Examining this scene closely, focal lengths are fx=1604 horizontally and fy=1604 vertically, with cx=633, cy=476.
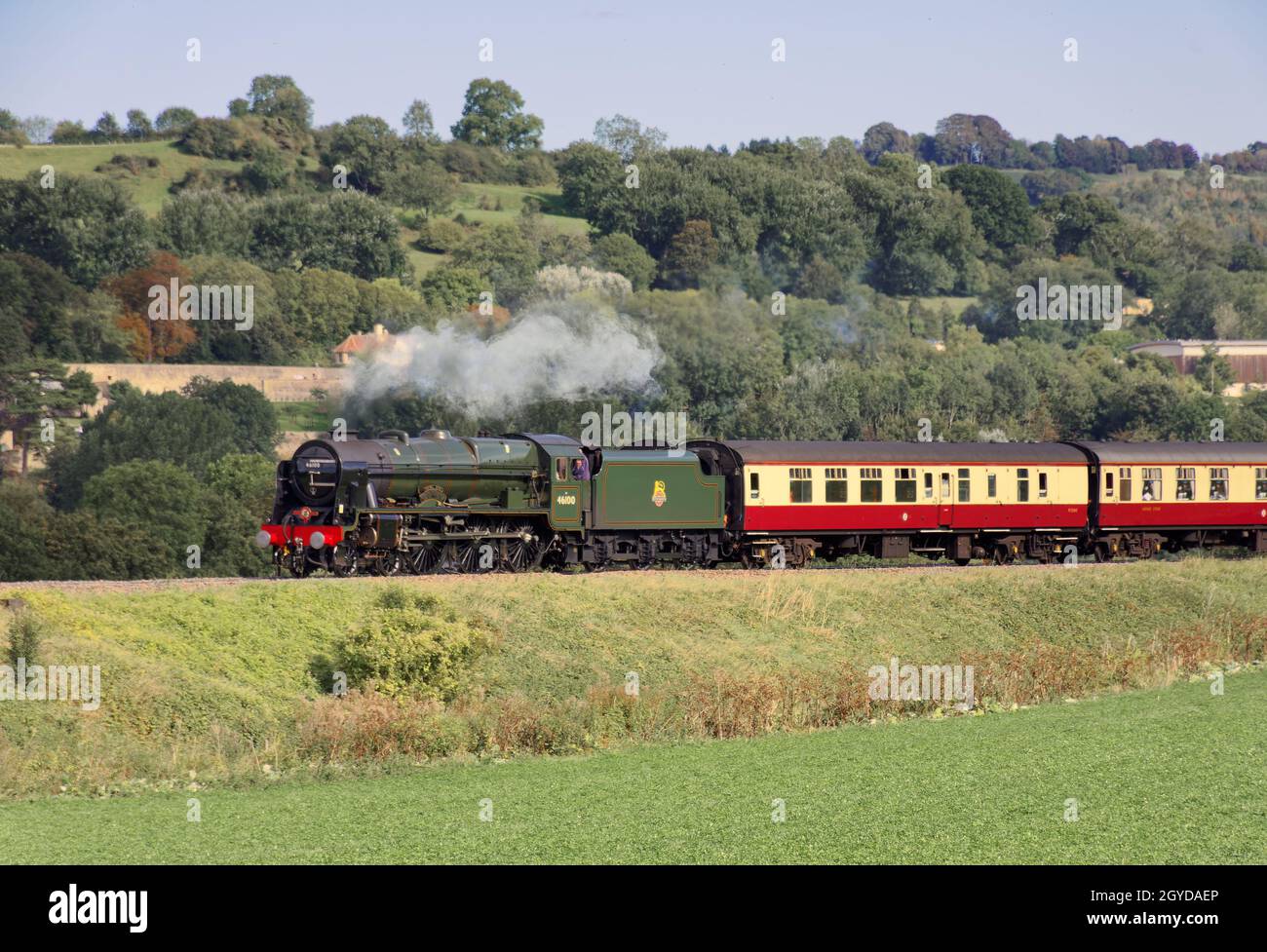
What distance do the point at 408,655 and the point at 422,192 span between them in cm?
16680

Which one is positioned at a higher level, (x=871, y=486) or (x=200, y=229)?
(x=200, y=229)

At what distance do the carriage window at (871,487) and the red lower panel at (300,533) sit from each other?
16535 mm

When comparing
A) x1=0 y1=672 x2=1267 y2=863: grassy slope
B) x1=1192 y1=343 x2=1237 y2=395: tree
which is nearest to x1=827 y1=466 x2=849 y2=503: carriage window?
x1=0 y1=672 x2=1267 y2=863: grassy slope

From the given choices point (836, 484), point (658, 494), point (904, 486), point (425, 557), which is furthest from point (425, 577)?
point (904, 486)

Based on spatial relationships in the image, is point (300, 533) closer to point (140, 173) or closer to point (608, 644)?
point (608, 644)

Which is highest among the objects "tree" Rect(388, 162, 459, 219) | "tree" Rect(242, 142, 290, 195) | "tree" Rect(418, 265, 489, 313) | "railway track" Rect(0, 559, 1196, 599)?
"tree" Rect(242, 142, 290, 195)

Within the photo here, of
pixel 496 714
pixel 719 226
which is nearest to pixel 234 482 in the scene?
pixel 496 714

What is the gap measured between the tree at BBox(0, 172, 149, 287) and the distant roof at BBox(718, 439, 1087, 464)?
121022mm

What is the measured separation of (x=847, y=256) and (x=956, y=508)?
140484 mm

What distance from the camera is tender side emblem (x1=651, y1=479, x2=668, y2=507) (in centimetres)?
4606

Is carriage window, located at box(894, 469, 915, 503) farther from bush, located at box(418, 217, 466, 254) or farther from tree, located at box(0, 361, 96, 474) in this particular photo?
bush, located at box(418, 217, 466, 254)

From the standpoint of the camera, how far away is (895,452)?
161 ft

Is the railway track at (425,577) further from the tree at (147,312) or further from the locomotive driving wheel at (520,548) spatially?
the tree at (147,312)

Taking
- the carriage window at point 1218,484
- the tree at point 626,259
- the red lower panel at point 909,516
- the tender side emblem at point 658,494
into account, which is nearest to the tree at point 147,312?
the tree at point 626,259
